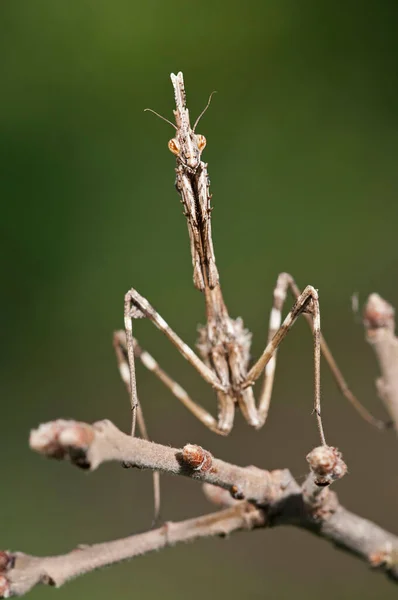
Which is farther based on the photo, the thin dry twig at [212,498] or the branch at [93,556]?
the branch at [93,556]

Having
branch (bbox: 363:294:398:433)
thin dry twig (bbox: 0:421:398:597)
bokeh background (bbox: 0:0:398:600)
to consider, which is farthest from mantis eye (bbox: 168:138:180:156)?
bokeh background (bbox: 0:0:398:600)

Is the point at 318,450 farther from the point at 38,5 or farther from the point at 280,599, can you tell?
the point at 38,5

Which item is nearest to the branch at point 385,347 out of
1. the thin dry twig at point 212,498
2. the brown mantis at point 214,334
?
the brown mantis at point 214,334

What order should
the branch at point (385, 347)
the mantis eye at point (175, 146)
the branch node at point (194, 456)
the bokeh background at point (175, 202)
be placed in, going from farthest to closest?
the bokeh background at point (175, 202) → the mantis eye at point (175, 146) → the branch at point (385, 347) → the branch node at point (194, 456)

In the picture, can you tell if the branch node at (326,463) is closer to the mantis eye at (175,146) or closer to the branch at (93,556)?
the branch at (93,556)

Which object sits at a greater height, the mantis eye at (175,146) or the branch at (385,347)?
the mantis eye at (175,146)

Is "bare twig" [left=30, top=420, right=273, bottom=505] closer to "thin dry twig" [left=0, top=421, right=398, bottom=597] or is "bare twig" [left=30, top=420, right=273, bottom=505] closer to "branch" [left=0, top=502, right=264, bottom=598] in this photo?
"thin dry twig" [left=0, top=421, right=398, bottom=597]

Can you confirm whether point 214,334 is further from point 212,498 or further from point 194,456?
point 194,456

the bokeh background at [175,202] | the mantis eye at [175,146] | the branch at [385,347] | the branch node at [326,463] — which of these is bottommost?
the branch node at [326,463]

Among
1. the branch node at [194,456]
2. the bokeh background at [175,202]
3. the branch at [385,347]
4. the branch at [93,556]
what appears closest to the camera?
the branch node at [194,456]
